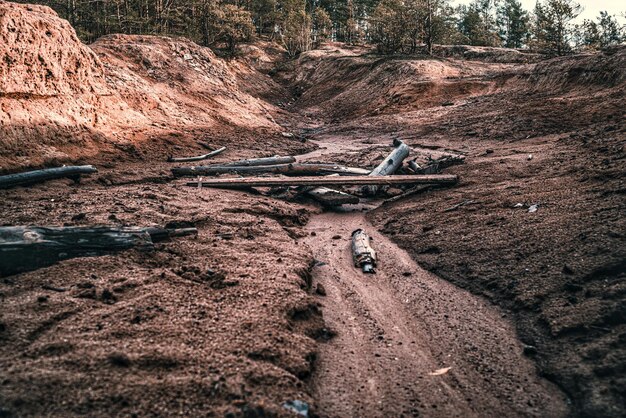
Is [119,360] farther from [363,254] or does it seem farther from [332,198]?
[332,198]

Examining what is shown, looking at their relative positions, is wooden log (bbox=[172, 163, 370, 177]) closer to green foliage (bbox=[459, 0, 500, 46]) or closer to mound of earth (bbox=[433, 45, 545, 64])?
mound of earth (bbox=[433, 45, 545, 64])

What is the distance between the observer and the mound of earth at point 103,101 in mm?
7926

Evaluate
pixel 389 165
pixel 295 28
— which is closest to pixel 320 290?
pixel 389 165

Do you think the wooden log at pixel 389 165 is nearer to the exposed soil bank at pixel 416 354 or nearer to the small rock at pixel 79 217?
the exposed soil bank at pixel 416 354

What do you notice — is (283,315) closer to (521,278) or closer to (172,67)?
(521,278)

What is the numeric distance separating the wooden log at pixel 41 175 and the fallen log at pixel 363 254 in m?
5.31

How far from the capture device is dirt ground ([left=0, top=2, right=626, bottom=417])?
8.91 feet

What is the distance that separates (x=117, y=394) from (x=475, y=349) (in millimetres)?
2828

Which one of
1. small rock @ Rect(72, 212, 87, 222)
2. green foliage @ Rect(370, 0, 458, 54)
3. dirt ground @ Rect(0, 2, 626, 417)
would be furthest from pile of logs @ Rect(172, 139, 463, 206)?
green foliage @ Rect(370, 0, 458, 54)

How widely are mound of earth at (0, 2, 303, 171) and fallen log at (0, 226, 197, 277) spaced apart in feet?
13.5

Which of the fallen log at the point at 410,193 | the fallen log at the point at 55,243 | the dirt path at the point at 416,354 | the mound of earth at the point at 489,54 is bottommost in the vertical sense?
the dirt path at the point at 416,354

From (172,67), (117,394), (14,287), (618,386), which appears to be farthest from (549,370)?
(172,67)

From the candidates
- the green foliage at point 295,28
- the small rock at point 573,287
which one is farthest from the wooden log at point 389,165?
the green foliage at point 295,28

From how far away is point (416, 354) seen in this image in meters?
3.40
